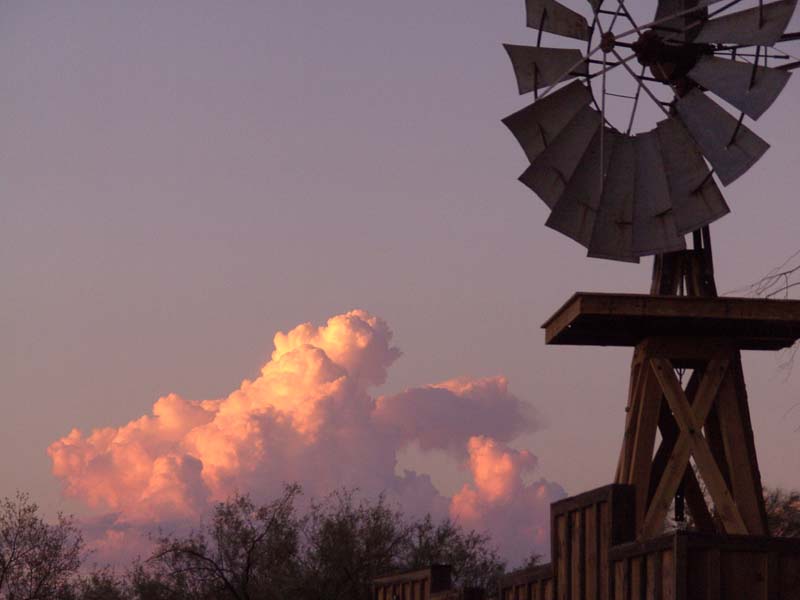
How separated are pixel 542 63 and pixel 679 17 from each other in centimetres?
217

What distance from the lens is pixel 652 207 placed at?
20484mm

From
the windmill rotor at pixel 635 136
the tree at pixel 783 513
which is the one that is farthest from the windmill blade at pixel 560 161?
the tree at pixel 783 513

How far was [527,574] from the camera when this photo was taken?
20172mm

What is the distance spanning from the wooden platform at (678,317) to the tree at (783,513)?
14967 millimetres

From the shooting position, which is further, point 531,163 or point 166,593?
point 166,593

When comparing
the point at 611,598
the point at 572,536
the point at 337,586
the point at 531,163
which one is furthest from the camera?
the point at 337,586

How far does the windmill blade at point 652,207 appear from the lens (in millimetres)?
20266

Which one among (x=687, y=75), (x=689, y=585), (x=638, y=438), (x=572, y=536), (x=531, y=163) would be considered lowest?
(x=689, y=585)

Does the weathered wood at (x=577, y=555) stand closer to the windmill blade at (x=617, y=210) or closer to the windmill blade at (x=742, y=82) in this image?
the windmill blade at (x=617, y=210)

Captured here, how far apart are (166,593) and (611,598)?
27.1 m

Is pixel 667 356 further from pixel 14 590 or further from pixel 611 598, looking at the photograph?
pixel 14 590

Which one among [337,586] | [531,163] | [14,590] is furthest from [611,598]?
[14,590]

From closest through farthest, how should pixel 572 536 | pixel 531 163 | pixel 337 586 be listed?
1. pixel 572 536
2. pixel 531 163
3. pixel 337 586

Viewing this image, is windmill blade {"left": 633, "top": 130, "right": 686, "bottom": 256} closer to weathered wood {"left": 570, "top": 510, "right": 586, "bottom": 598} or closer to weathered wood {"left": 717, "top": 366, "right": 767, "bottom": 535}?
weathered wood {"left": 717, "top": 366, "right": 767, "bottom": 535}
